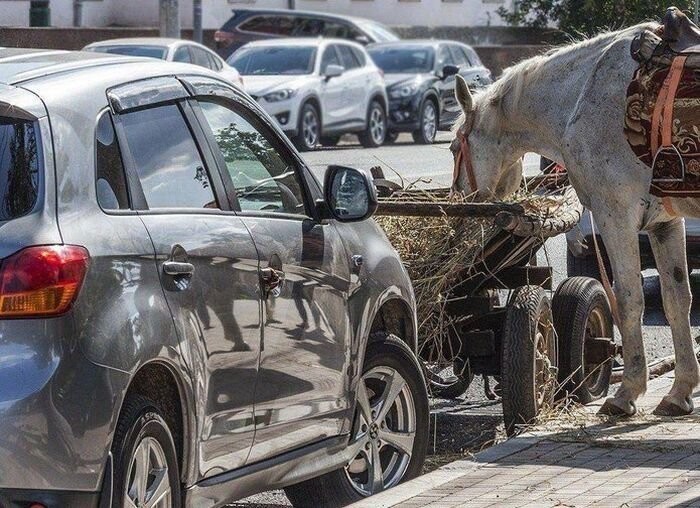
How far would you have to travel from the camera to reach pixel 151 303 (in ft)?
16.8

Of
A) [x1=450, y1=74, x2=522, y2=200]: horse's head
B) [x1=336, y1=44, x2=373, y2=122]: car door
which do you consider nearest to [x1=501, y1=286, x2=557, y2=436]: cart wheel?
[x1=450, y1=74, x2=522, y2=200]: horse's head

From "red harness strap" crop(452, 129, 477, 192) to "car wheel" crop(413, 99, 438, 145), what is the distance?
23907 mm

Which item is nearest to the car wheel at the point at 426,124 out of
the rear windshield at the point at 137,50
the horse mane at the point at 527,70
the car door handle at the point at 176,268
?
the rear windshield at the point at 137,50

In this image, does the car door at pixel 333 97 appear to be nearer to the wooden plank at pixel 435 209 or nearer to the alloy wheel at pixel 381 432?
the wooden plank at pixel 435 209

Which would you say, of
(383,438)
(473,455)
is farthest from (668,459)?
(383,438)

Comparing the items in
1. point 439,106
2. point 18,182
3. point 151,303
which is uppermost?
point 18,182

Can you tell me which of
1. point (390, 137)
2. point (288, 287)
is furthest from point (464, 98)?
point (390, 137)

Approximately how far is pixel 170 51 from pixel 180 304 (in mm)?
23110

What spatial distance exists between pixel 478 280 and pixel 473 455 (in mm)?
1689

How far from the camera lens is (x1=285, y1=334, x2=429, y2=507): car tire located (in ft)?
22.3

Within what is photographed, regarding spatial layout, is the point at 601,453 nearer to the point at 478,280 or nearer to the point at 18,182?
the point at 478,280

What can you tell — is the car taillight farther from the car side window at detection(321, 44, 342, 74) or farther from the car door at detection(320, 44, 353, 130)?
the car side window at detection(321, 44, 342, 74)

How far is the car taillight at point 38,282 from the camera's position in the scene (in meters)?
4.73

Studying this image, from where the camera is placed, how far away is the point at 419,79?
3453 centimetres
